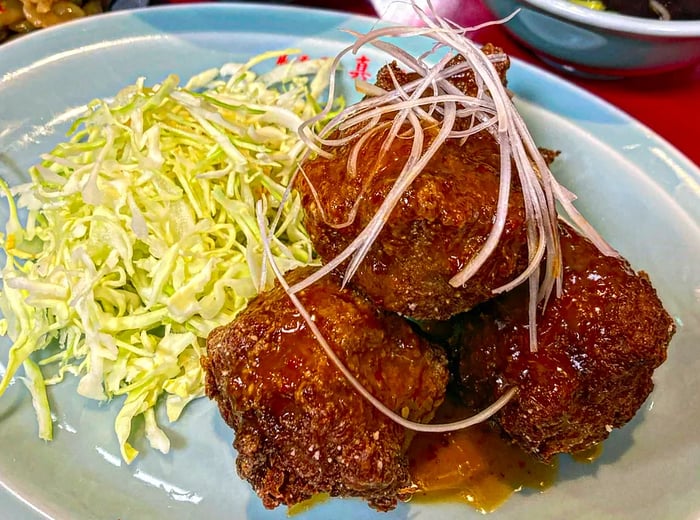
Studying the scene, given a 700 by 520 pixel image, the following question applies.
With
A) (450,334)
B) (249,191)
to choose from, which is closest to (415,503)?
(450,334)

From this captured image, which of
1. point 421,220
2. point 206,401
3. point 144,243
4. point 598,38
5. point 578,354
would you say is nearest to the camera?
point 421,220

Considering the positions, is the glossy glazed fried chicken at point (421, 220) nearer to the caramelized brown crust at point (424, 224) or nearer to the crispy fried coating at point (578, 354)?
the caramelized brown crust at point (424, 224)

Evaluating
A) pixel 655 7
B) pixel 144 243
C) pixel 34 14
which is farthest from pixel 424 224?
pixel 34 14

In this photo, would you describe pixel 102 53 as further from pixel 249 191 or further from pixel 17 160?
pixel 249 191

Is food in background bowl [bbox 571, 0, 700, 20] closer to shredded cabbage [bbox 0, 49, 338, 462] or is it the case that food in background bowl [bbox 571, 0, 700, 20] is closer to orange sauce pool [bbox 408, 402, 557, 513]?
shredded cabbage [bbox 0, 49, 338, 462]

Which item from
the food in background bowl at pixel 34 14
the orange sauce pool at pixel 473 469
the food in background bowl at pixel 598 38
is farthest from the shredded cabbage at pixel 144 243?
the food in background bowl at pixel 598 38

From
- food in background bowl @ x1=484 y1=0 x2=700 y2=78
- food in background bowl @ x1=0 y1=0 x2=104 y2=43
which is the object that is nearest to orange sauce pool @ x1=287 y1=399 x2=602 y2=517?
food in background bowl @ x1=484 y1=0 x2=700 y2=78

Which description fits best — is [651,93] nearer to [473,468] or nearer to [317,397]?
[473,468]
